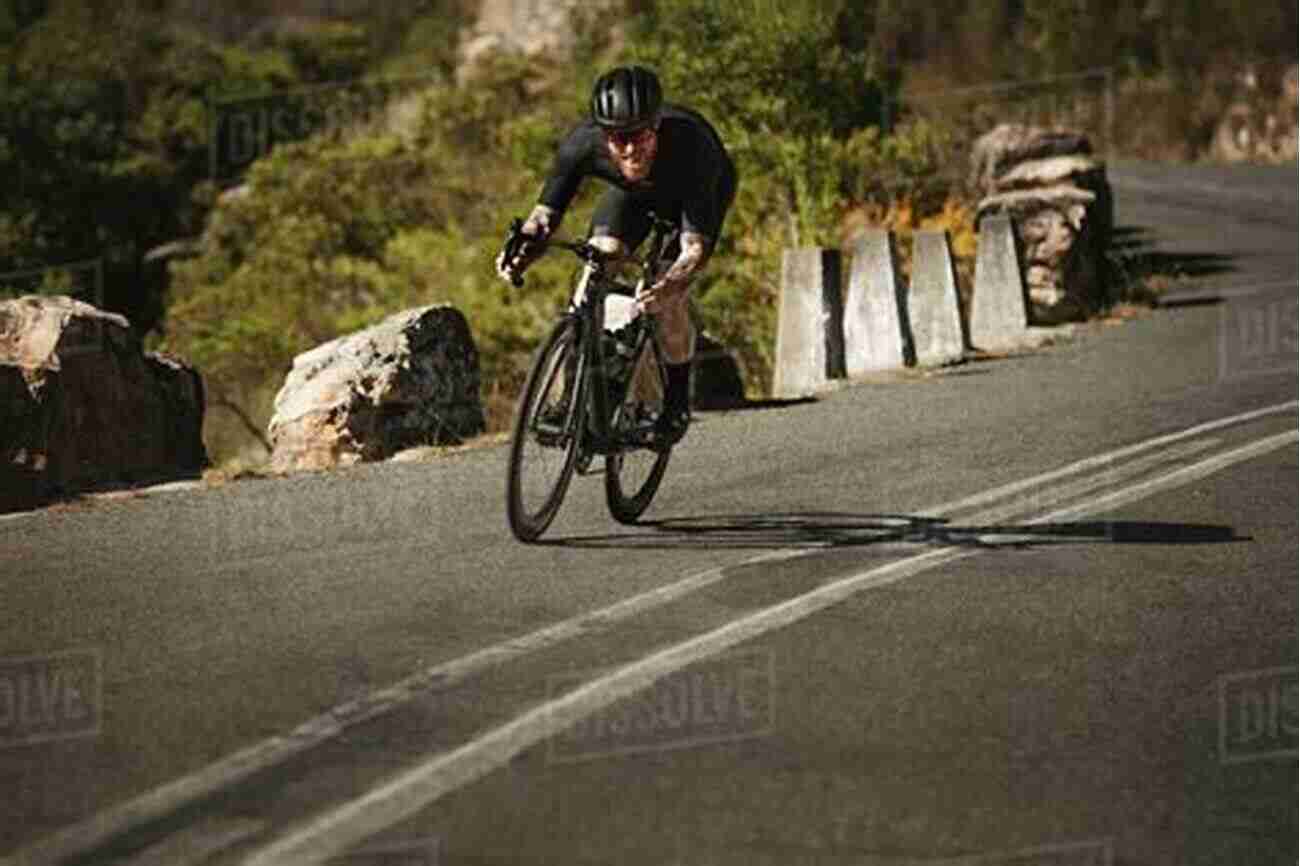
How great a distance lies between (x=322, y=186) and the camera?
38.8m

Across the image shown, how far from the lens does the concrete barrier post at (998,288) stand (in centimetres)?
1647

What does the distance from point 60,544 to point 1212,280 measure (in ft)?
48.7

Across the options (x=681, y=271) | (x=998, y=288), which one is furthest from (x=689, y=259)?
(x=998, y=288)

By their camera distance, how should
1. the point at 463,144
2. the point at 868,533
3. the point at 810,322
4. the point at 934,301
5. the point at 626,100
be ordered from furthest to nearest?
the point at 463,144
the point at 934,301
the point at 810,322
the point at 868,533
the point at 626,100

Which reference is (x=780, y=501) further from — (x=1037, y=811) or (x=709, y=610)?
(x=1037, y=811)

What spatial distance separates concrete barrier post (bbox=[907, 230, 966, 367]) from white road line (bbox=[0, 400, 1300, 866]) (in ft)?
25.2

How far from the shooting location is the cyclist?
7797mm

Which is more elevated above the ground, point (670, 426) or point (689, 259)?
point (689, 259)

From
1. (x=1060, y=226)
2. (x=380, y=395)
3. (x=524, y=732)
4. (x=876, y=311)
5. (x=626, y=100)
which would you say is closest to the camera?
(x=524, y=732)

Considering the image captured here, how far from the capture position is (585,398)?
26.2 ft

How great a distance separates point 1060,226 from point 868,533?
414 inches

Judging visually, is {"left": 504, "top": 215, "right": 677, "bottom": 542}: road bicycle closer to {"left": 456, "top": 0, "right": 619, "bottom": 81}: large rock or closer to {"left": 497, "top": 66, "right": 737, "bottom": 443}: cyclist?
{"left": 497, "top": 66, "right": 737, "bottom": 443}: cyclist

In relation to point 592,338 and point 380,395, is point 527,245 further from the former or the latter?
point 380,395

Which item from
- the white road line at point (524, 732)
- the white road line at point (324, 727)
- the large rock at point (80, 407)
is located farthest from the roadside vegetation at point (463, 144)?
the white road line at point (324, 727)
